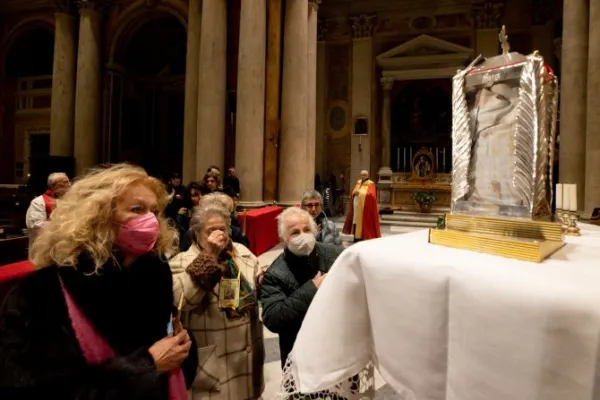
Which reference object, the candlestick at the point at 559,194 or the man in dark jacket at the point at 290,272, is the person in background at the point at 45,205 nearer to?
the man in dark jacket at the point at 290,272

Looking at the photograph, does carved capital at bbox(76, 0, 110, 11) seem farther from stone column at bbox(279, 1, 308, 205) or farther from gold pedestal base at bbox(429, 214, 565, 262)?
gold pedestal base at bbox(429, 214, 565, 262)

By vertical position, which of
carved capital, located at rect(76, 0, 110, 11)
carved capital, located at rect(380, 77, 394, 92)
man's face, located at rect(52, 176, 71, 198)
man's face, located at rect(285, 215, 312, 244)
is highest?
carved capital, located at rect(76, 0, 110, 11)

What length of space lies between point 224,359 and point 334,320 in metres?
1.19

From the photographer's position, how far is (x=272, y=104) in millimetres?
9516

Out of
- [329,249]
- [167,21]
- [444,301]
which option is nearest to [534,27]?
[167,21]

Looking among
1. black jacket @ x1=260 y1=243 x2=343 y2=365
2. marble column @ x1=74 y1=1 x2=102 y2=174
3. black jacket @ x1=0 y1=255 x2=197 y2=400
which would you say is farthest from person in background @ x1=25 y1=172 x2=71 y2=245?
marble column @ x1=74 y1=1 x2=102 y2=174

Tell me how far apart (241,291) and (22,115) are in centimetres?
1865

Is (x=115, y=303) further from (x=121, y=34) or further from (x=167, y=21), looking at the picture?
(x=167, y=21)

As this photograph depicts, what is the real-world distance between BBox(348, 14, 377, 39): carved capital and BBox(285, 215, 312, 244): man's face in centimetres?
1516

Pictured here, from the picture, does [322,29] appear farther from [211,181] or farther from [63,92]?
[211,181]

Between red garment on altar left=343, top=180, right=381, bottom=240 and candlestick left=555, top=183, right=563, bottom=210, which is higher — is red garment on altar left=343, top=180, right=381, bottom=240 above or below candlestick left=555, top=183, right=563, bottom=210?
below

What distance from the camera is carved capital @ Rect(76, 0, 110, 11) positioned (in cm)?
1220

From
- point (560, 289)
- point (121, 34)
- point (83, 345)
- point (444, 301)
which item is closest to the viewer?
point (560, 289)

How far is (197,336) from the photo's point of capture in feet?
6.90
